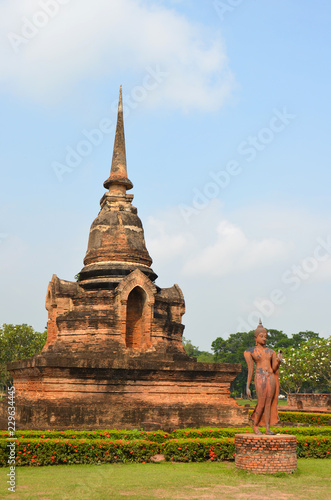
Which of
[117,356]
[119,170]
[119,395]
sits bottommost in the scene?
[119,395]

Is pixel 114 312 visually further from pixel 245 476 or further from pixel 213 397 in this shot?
pixel 245 476

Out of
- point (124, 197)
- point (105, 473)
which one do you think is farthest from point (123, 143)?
point (105, 473)

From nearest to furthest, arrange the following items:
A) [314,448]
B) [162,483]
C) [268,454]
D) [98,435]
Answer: [162,483], [268,454], [98,435], [314,448]

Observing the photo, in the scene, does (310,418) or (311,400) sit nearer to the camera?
(310,418)

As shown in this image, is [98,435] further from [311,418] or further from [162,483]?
[311,418]

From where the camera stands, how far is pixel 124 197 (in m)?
21.2

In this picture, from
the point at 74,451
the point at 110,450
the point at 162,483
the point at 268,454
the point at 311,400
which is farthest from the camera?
the point at 311,400

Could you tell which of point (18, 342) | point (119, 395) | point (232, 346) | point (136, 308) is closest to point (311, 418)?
point (136, 308)

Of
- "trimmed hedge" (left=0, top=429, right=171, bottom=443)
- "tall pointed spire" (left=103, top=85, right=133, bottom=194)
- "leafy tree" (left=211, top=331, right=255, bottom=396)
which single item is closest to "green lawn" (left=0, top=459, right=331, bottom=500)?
"trimmed hedge" (left=0, top=429, right=171, bottom=443)

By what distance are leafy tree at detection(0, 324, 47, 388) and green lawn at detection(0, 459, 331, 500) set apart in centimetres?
3389

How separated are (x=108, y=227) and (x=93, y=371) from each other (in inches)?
256

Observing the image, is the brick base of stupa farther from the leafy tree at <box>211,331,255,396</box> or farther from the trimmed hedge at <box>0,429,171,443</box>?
the leafy tree at <box>211,331,255,396</box>

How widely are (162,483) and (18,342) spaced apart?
3689 centimetres

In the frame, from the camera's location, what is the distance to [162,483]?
9438 millimetres
